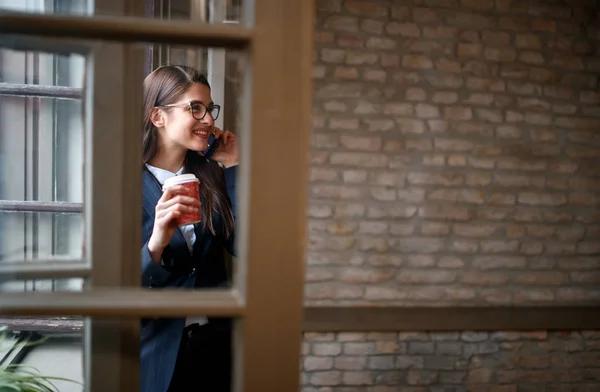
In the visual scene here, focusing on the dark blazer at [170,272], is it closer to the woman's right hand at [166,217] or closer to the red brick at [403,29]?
the woman's right hand at [166,217]

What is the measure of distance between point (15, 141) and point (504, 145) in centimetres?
256

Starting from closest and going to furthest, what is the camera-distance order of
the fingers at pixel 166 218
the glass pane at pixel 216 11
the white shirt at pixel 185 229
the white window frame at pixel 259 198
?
the white window frame at pixel 259 198 → the glass pane at pixel 216 11 → the fingers at pixel 166 218 → the white shirt at pixel 185 229

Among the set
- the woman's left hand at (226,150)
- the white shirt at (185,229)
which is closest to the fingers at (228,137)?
the woman's left hand at (226,150)

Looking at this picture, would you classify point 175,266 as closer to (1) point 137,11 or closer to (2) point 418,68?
(1) point 137,11

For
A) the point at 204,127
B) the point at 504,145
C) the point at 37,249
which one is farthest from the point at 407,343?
the point at 37,249

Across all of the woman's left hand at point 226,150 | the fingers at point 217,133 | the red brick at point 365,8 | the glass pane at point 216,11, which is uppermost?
the red brick at point 365,8

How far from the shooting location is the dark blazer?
4.96 ft

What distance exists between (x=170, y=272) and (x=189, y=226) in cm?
17

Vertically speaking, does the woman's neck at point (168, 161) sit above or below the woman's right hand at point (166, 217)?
above

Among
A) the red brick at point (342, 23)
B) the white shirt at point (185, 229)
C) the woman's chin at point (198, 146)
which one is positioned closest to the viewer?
the white shirt at point (185, 229)

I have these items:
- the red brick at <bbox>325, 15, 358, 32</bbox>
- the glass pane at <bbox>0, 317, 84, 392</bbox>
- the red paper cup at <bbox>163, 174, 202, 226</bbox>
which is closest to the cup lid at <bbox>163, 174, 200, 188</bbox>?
the red paper cup at <bbox>163, 174, 202, 226</bbox>

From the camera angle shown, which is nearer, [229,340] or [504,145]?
[229,340]

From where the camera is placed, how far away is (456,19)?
273 cm

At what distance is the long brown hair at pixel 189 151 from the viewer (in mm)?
1671
